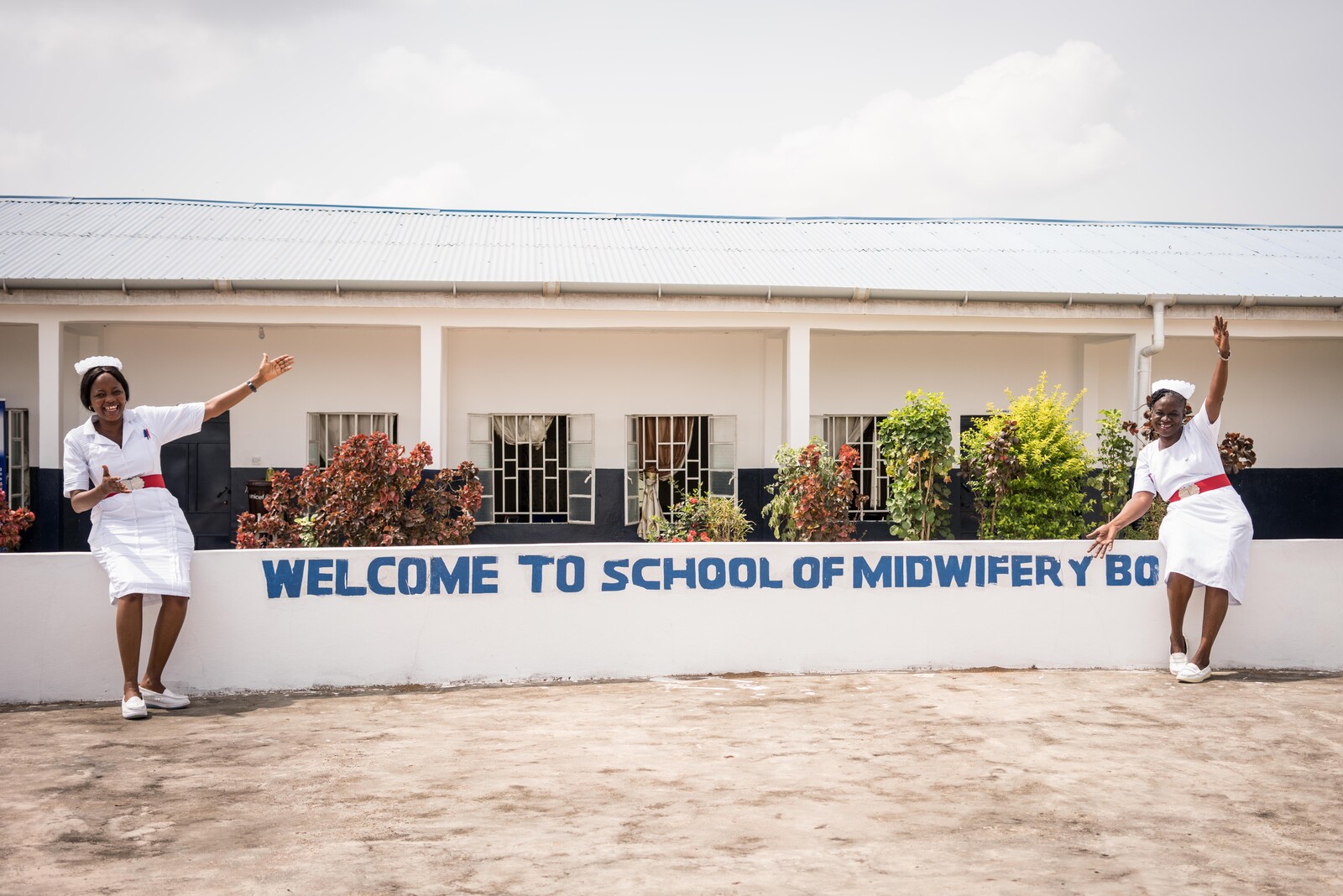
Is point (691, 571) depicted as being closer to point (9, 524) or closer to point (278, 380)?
point (9, 524)

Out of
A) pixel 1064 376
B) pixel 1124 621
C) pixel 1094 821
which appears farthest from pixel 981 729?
pixel 1064 376

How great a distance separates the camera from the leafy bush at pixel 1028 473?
8.46 meters

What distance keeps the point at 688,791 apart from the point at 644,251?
364 inches

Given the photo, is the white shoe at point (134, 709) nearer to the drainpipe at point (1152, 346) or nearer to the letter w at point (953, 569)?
the letter w at point (953, 569)

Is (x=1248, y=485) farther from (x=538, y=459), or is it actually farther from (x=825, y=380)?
(x=538, y=459)

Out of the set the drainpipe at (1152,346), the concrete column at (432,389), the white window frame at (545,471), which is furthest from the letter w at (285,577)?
the drainpipe at (1152,346)

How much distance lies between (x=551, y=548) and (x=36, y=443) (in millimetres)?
8460

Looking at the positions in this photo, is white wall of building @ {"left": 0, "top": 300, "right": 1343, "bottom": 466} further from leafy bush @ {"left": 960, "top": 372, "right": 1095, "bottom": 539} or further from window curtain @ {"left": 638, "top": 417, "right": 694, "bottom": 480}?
leafy bush @ {"left": 960, "top": 372, "right": 1095, "bottom": 539}

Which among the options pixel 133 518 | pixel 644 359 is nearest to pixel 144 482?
pixel 133 518

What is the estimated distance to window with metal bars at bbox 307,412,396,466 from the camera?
12.2 metres

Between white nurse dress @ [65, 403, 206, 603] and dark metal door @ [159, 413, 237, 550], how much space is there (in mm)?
6402

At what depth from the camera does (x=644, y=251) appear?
12.8 meters

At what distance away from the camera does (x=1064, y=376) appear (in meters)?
12.8

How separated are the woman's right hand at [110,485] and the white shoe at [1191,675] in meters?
6.24
